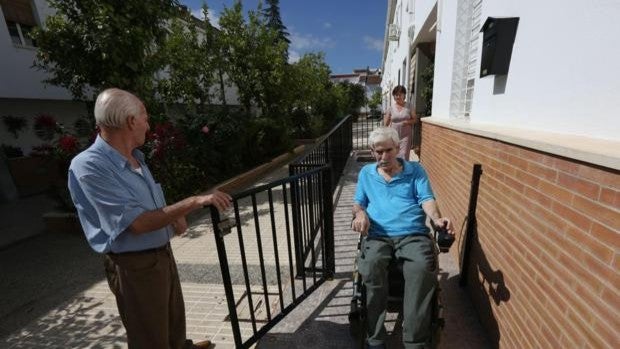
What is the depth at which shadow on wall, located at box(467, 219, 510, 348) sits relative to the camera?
6.39ft

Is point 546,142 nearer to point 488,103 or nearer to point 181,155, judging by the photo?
point 488,103

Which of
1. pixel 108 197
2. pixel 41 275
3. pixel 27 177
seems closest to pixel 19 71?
pixel 27 177

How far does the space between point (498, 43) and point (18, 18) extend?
1038 cm

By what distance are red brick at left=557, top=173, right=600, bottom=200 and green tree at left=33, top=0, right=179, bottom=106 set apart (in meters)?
5.16

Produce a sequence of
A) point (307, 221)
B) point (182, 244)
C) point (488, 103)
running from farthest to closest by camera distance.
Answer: point (182, 244), point (307, 221), point (488, 103)

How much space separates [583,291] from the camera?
3.83 ft

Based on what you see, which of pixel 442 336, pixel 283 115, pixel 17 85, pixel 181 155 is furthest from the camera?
pixel 283 115

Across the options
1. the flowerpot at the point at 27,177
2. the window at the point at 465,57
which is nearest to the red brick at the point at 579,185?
the window at the point at 465,57

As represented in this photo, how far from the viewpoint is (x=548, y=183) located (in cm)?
143

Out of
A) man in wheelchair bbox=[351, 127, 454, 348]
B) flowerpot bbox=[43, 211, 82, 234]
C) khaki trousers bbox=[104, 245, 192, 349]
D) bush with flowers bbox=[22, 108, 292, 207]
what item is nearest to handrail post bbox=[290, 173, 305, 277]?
man in wheelchair bbox=[351, 127, 454, 348]

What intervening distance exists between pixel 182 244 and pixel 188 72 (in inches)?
212

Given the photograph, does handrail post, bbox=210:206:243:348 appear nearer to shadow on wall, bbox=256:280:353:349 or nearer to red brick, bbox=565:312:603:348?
shadow on wall, bbox=256:280:353:349

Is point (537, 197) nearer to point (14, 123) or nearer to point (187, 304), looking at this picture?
point (187, 304)

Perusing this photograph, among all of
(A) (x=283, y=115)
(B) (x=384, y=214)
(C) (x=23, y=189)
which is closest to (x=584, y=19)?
(B) (x=384, y=214)
